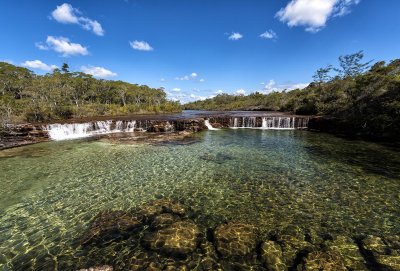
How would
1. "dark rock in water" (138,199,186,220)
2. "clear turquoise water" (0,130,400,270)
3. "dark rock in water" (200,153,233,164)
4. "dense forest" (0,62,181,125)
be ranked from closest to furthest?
"clear turquoise water" (0,130,400,270)
"dark rock in water" (138,199,186,220)
"dark rock in water" (200,153,233,164)
"dense forest" (0,62,181,125)

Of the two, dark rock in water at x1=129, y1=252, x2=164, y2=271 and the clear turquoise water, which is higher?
the clear turquoise water

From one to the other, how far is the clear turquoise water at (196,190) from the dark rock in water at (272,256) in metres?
0.58

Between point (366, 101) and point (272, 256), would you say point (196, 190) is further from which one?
point (366, 101)

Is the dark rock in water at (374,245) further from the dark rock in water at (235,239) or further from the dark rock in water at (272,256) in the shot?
the dark rock in water at (235,239)

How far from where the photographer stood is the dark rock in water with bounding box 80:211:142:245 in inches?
215

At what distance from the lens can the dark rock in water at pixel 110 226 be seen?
5454mm

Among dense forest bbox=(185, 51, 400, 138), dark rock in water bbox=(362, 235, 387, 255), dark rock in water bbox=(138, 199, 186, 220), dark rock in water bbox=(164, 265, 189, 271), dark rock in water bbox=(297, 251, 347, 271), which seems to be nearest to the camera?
dark rock in water bbox=(297, 251, 347, 271)

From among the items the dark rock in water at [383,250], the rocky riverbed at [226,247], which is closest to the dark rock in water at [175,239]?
the rocky riverbed at [226,247]

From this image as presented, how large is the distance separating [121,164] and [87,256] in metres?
7.19

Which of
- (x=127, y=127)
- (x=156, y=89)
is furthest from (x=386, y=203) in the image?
(x=156, y=89)

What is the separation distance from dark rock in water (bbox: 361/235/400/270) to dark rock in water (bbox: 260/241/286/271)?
1873 millimetres

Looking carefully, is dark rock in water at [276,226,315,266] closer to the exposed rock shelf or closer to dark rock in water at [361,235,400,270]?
dark rock in water at [361,235,400,270]

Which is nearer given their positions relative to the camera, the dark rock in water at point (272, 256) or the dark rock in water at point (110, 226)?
the dark rock in water at point (272, 256)

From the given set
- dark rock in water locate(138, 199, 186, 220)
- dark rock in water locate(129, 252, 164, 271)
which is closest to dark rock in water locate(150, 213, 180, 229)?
dark rock in water locate(138, 199, 186, 220)
